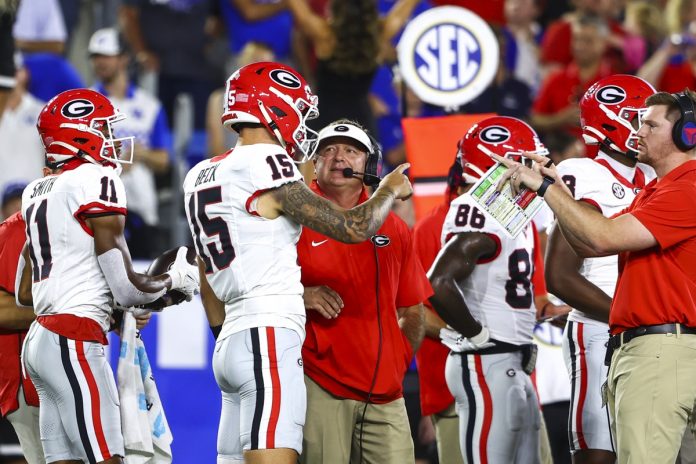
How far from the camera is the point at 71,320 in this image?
5953 mm

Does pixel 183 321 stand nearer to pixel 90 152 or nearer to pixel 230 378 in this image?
pixel 90 152

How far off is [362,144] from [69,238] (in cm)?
157

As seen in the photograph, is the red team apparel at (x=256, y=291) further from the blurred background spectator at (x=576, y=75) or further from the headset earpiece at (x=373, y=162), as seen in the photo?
the blurred background spectator at (x=576, y=75)

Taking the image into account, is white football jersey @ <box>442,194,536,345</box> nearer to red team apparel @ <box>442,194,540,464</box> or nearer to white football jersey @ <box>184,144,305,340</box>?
red team apparel @ <box>442,194,540,464</box>

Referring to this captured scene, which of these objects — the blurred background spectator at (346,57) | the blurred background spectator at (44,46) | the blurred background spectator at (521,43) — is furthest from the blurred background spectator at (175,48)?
the blurred background spectator at (521,43)

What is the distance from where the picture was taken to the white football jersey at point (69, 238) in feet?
19.4

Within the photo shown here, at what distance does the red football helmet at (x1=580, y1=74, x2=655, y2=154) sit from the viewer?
21.3ft

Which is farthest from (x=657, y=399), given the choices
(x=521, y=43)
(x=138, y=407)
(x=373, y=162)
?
(x=521, y=43)

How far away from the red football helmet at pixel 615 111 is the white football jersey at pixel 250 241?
2.00 m

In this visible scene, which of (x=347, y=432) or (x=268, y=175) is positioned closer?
(x=268, y=175)

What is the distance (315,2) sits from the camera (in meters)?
11.9

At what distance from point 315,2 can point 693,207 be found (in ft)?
22.9

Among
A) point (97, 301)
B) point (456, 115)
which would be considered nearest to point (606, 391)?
point (97, 301)

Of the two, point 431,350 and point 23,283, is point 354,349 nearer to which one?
point 431,350
